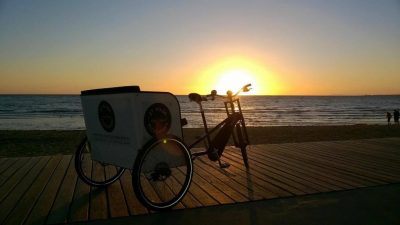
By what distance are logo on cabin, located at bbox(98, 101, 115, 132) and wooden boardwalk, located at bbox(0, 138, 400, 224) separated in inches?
39.1

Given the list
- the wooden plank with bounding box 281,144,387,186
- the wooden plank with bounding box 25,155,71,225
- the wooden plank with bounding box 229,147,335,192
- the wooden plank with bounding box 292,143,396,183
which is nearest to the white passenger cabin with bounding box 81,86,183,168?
the wooden plank with bounding box 25,155,71,225

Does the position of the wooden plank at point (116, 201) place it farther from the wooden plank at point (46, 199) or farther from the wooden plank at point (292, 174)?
the wooden plank at point (292, 174)

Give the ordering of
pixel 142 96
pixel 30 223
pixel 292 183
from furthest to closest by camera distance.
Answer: pixel 292 183 < pixel 142 96 < pixel 30 223

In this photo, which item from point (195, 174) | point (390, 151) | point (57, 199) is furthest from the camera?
point (390, 151)

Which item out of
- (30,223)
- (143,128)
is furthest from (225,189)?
(30,223)

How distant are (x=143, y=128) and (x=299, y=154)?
201 inches

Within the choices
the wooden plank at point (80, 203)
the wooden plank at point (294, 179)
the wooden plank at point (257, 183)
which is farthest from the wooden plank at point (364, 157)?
the wooden plank at point (80, 203)

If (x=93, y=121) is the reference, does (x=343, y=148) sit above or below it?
below

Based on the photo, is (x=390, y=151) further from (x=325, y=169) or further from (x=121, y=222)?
(x=121, y=222)

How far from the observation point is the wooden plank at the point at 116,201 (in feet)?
13.0

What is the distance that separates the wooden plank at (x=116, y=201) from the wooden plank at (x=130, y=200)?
0.06 meters

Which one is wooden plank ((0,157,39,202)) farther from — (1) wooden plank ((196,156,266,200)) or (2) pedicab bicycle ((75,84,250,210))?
(1) wooden plank ((196,156,266,200))

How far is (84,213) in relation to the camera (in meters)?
3.95

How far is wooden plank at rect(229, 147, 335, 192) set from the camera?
5.06m
